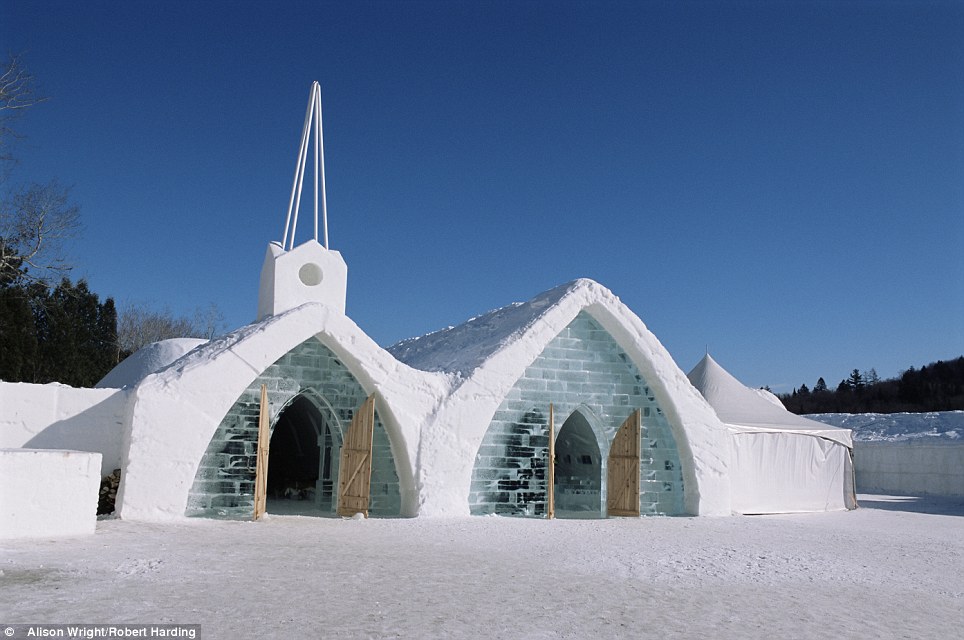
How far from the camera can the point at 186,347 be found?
20703 mm

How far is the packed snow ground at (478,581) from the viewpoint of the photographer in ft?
17.4

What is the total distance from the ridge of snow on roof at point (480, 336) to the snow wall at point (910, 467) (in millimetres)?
13116

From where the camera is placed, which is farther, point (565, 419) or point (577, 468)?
point (577, 468)

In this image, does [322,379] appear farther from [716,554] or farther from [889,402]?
[889,402]

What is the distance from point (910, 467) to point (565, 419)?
13.9 metres

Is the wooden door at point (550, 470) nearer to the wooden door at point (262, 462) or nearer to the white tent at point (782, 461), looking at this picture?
the white tent at point (782, 461)

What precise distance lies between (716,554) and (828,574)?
1.34m

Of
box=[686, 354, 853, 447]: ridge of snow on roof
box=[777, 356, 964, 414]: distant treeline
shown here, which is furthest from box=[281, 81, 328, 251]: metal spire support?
box=[777, 356, 964, 414]: distant treeline

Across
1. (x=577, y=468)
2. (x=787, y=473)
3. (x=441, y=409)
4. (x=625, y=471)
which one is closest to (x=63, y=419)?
(x=441, y=409)

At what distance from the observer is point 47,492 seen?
8.59 meters

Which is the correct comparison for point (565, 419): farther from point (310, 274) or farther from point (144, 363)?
point (144, 363)

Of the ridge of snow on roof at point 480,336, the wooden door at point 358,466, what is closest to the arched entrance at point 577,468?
the ridge of snow on roof at point 480,336

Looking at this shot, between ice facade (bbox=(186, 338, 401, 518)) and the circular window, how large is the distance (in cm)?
240

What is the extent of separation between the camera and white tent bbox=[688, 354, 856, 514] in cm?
1476
